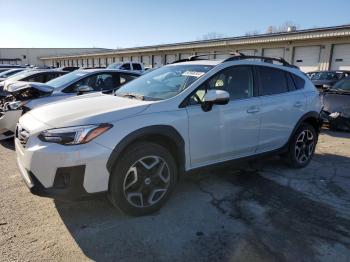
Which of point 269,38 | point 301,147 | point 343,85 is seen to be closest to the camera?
point 301,147

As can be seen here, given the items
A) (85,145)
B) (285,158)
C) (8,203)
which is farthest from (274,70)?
(8,203)

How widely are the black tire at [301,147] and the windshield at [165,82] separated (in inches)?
82.5

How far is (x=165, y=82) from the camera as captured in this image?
4.45m

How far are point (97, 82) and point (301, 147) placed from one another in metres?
4.93

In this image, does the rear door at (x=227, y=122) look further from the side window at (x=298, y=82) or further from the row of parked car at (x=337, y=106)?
the row of parked car at (x=337, y=106)

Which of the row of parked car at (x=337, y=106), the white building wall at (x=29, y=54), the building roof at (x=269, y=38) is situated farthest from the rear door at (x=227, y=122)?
the white building wall at (x=29, y=54)

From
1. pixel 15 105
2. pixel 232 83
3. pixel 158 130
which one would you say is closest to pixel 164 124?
pixel 158 130

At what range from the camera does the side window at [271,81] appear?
16.0ft

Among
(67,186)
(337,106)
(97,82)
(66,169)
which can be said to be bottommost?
(67,186)

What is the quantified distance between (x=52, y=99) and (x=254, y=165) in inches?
168

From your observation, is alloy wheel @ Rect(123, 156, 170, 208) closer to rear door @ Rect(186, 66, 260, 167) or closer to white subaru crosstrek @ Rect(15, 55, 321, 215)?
white subaru crosstrek @ Rect(15, 55, 321, 215)

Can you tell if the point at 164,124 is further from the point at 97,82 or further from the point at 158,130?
the point at 97,82

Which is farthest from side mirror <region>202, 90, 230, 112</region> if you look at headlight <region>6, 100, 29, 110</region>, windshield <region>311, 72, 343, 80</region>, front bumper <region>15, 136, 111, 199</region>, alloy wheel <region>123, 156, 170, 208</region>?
windshield <region>311, 72, 343, 80</region>

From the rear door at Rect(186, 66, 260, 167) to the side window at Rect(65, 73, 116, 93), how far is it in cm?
437
